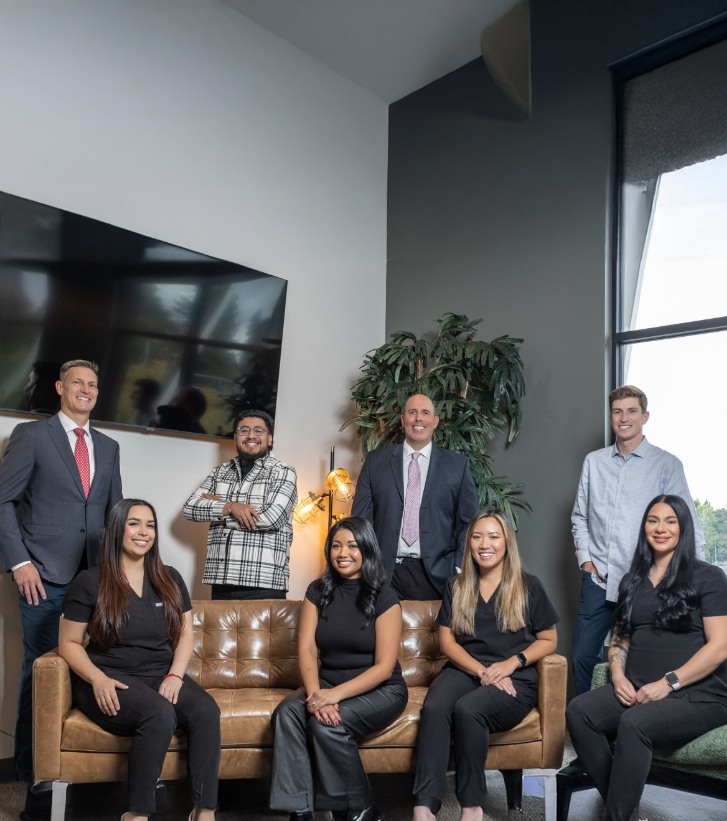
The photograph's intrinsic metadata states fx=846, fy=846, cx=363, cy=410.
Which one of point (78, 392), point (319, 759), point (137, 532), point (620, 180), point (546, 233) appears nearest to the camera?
point (319, 759)

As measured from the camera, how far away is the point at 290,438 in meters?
5.41

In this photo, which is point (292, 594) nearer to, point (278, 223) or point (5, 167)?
point (278, 223)

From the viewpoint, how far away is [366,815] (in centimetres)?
298

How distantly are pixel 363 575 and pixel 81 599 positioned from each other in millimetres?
1052

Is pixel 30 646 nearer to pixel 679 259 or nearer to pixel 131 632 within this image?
pixel 131 632

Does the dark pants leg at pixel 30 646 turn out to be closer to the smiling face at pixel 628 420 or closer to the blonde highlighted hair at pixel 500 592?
the blonde highlighted hair at pixel 500 592

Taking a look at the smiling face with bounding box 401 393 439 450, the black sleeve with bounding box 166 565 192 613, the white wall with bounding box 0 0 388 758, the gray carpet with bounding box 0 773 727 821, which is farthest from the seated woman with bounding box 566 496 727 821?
the white wall with bounding box 0 0 388 758

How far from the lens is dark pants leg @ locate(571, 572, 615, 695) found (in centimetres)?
402

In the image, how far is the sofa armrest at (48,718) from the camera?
289cm

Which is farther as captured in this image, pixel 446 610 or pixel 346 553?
pixel 446 610

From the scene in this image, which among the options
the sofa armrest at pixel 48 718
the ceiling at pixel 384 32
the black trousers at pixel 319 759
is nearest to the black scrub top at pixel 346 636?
the black trousers at pixel 319 759

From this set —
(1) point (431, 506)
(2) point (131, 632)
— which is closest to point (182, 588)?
(2) point (131, 632)

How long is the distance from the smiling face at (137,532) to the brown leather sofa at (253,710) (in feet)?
1.46

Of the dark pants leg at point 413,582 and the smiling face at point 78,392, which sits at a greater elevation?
the smiling face at point 78,392
